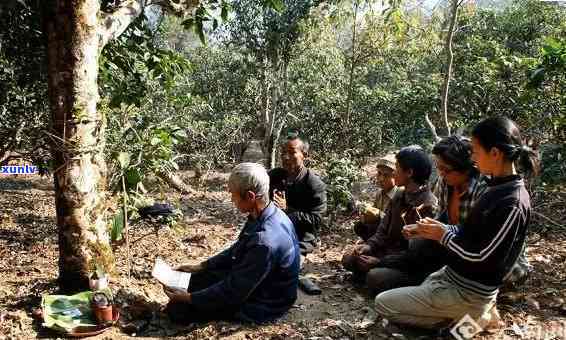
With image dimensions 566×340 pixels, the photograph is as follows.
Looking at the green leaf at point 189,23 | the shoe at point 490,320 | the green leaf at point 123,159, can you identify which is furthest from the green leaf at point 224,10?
the shoe at point 490,320

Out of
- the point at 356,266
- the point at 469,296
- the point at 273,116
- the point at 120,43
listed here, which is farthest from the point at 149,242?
the point at 273,116

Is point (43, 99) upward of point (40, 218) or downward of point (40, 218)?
upward

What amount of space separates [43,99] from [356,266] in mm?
5076

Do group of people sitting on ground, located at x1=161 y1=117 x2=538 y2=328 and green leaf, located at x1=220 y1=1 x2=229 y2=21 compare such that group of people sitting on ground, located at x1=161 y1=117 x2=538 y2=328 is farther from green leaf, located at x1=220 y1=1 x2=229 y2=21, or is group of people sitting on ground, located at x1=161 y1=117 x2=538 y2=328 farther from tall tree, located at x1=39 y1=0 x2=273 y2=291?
green leaf, located at x1=220 y1=1 x2=229 y2=21

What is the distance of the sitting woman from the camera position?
12.5 ft

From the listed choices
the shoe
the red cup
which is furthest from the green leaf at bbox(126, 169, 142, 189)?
the shoe

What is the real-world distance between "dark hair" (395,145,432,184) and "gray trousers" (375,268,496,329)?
36.0 inches

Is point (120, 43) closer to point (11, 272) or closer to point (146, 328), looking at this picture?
point (11, 272)

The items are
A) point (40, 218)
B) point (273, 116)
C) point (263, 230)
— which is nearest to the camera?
point (263, 230)

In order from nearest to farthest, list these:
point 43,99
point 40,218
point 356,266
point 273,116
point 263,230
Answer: point 263,230 → point 356,266 → point 43,99 → point 40,218 → point 273,116

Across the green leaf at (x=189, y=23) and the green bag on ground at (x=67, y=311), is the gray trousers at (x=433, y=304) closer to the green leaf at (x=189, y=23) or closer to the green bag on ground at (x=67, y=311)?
the green bag on ground at (x=67, y=311)

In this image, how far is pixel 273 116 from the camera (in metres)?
12.4

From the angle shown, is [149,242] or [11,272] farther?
[149,242]

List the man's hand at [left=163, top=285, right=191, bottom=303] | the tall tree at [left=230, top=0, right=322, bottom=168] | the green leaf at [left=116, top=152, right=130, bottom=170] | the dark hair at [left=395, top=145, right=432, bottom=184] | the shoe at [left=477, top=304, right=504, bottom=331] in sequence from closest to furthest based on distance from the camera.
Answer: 1. the shoe at [left=477, top=304, right=504, bottom=331]
2. the man's hand at [left=163, top=285, right=191, bottom=303]
3. the green leaf at [left=116, top=152, right=130, bottom=170]
4. the dark hair at [left=395, top=145, right=432, bottom=184]
5. the tall tree at [left=230, top=0, right=322, bottom=168]
